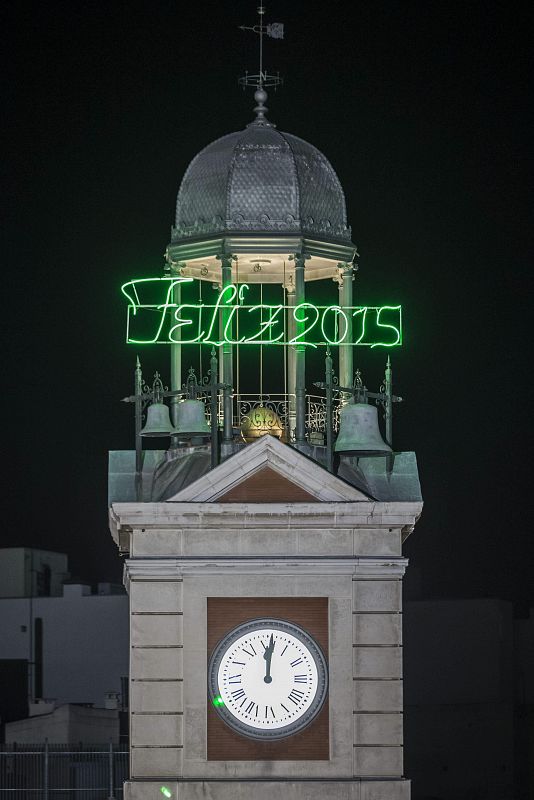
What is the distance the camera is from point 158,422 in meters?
44.0

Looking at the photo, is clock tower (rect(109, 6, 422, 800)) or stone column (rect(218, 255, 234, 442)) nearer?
clock tower (rect(109, 6, 422, 800))

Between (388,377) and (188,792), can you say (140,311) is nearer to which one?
(388,377)

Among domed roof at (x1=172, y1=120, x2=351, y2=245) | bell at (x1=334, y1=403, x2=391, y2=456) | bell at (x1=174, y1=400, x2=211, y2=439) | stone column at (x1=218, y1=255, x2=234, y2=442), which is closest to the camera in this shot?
bell at (x1=334, y1=403, x2=391, y2=456)

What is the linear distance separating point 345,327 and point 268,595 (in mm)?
6824

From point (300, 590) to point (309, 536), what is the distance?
96cm

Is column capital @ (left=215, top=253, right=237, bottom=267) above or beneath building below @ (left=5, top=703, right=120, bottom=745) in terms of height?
above

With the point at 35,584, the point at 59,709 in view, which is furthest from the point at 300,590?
the point at 35,584

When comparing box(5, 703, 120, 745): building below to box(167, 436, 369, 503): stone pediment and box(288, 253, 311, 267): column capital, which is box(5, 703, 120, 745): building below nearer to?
box(288, 253, 311, 267): column capital

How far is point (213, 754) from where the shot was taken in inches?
1610

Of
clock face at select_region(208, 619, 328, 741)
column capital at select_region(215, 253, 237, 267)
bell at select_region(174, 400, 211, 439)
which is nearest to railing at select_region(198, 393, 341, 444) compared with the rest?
bell at select_region(174, 400, 211, 439)

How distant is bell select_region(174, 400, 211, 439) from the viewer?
1700 inches

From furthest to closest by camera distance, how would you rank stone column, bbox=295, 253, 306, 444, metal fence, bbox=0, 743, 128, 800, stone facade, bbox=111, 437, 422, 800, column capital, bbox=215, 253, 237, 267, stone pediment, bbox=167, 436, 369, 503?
metal fence, bbox=0, 743, 128, 800, column capital, bbox=215, 253, 237, 267, stone column, bbox=295, 253, 306, 444, stone pediment, bbox=167, 436, 369, 503, stone facade, bbox=111, 437, 422, 800

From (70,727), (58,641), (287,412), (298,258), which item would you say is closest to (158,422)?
(287,412)

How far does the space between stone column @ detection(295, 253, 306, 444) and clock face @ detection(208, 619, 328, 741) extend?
15.3 ft
